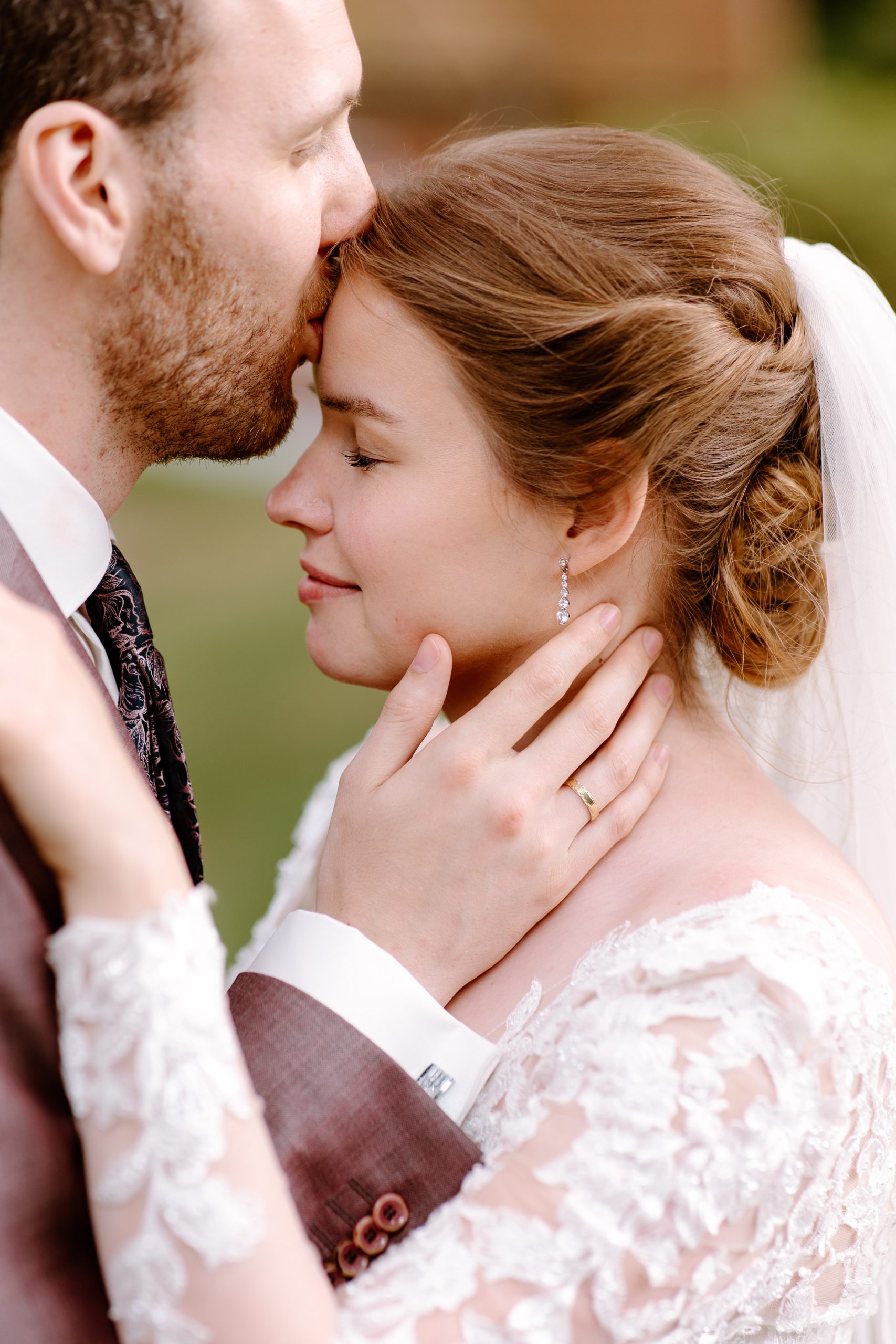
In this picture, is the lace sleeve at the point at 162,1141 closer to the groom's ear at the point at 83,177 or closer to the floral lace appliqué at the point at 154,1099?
the floral lace appliqué at the point at 154,1099

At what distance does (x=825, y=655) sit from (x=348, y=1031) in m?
1.23

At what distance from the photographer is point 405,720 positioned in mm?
2072

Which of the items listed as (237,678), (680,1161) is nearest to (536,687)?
(680,1161)

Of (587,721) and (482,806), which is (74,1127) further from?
(587,721)

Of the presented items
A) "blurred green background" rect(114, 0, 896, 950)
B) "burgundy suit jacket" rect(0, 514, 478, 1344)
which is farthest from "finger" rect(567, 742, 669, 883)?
"blurred green background" rect(114, 0, 896, 950)

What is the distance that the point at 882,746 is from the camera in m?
2.37

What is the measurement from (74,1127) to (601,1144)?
2.03ft

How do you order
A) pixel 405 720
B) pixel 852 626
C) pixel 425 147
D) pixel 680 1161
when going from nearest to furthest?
1. pixel 680 1161
2. pixel 405 720
3. pixel 852 626
4. pixel 425 147

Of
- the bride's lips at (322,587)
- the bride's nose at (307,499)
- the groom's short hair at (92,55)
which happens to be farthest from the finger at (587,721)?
the groom's short hair at (92,55)

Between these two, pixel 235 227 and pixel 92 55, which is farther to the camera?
pixel 235 227

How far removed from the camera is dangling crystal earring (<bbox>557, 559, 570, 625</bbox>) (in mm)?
2149

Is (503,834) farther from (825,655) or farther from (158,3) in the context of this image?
(158,3)

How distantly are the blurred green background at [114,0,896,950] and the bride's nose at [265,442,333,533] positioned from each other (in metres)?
0.57

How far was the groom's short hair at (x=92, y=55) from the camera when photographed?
1.66m
